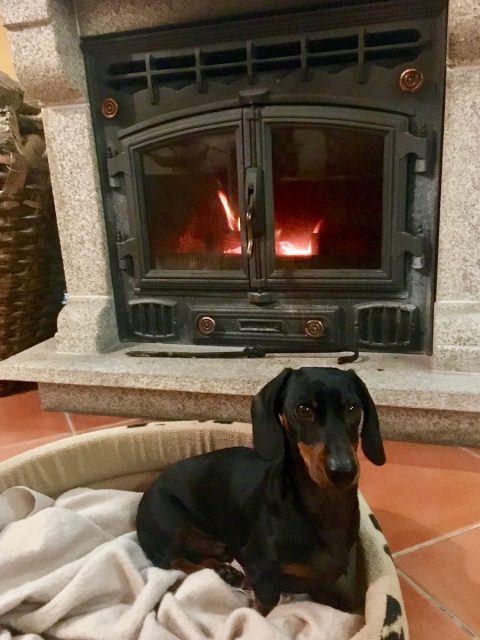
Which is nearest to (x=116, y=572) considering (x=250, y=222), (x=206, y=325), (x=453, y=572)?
(x=453, y=572)

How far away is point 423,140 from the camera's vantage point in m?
1.37

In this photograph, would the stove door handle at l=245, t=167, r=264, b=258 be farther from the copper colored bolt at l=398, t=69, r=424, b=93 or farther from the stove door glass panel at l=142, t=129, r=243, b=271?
the copper colored bolt at l=398, t=69, r=424, b=93

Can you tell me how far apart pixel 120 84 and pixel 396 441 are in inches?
48.7

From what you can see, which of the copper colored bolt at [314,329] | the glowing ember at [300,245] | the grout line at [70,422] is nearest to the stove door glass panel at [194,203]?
the glowing ember at [300,245]

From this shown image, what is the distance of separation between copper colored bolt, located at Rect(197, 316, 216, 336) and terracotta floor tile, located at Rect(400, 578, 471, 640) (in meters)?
0.93

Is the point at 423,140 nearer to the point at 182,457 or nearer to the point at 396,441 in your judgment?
the point at 396,441

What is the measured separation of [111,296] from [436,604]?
3.95ft

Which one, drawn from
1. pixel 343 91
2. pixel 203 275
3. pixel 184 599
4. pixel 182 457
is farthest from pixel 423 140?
pixel 184 599

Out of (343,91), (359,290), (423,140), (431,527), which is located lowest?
(431,527)

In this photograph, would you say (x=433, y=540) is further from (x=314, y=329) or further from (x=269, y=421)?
(x=314, y=329)

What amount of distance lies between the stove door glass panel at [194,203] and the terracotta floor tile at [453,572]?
900 millimetres

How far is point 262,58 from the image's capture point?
4.76 ft

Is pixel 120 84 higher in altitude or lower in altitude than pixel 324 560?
higher

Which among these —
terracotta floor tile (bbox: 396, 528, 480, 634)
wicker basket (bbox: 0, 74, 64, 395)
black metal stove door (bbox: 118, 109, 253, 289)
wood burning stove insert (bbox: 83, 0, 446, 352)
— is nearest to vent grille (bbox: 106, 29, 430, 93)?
wood burning stove insert (bbox: 83, 0, 446, 352)
